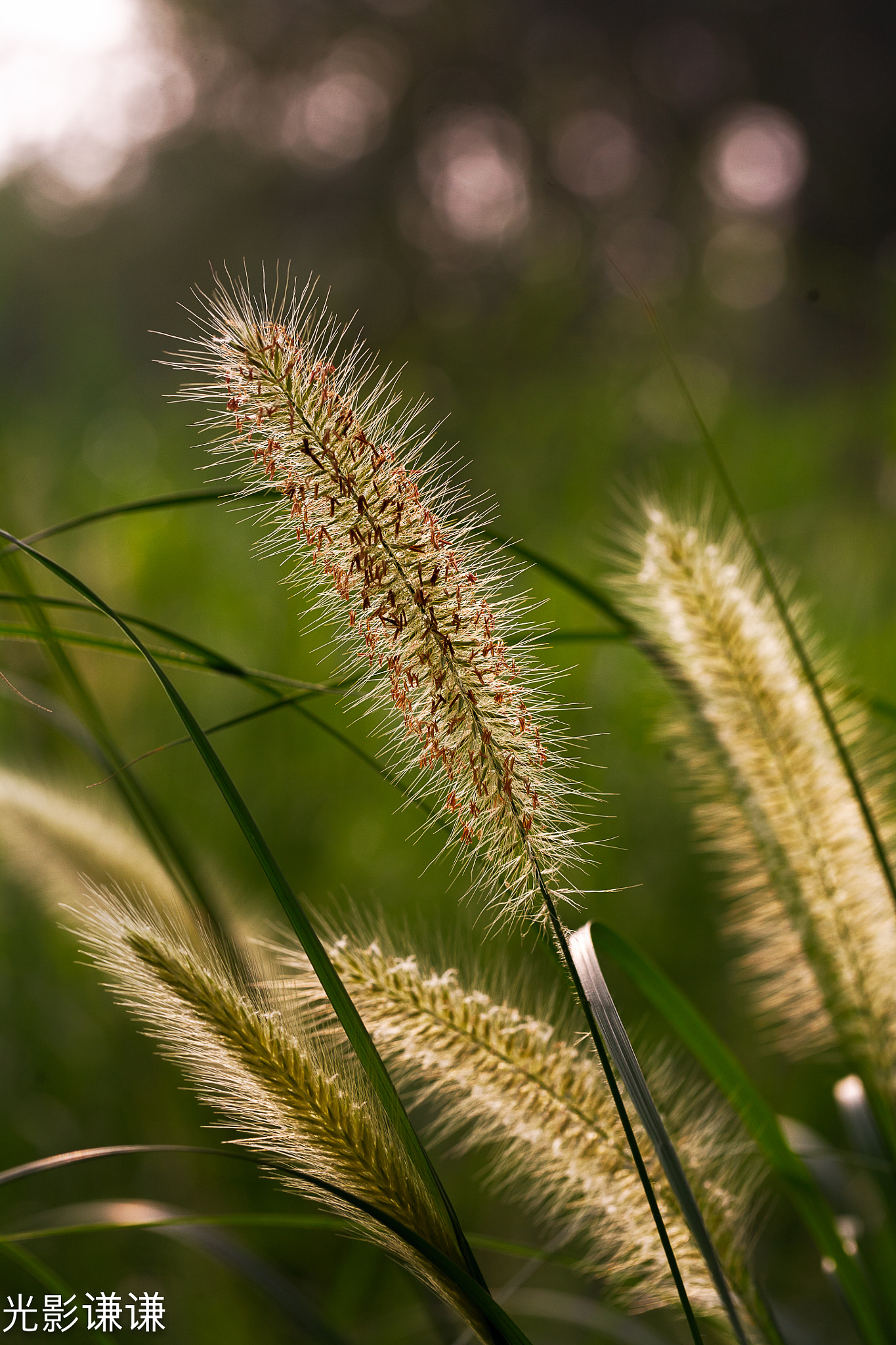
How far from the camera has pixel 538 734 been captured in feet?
1.77

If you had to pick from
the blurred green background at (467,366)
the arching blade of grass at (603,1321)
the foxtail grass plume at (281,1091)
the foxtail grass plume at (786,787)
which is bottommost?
the arching blade of grass at (603,1321)

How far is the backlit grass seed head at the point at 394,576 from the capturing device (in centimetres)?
48

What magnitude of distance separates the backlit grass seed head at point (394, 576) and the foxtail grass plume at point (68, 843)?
1.76 feet

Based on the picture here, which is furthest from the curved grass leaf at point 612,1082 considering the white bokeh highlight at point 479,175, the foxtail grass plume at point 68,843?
the white bokeh highlight at point 479,175

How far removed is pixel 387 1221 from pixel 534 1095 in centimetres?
24

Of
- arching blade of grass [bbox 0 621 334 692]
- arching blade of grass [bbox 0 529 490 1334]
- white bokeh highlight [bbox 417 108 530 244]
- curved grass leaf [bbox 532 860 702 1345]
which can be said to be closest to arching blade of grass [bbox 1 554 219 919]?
arching blade of grass [bbox 0 621 334 692]

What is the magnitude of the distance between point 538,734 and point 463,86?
375 centimetres

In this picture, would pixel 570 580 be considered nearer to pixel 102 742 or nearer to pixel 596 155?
pixel 102 742

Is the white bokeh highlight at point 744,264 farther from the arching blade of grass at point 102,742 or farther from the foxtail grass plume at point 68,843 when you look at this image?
the arching blade of grass at point 102,742

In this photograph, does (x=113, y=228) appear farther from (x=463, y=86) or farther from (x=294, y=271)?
(x=463, y=86)

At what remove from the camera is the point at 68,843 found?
3.26 ft

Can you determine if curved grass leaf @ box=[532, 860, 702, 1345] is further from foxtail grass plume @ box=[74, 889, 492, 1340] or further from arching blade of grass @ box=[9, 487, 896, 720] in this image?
arching blade of grass @ box=[9, 487, 896, 720]

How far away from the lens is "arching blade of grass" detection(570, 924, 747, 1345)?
1.48 ft

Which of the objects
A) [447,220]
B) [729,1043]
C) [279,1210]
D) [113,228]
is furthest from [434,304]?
[279,1210]
